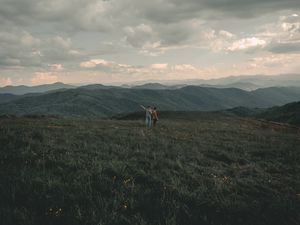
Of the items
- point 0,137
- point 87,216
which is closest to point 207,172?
point 87,216

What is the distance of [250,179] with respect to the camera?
14328 mm

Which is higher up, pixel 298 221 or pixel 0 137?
pixel 0 137

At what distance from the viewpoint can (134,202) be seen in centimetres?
1044

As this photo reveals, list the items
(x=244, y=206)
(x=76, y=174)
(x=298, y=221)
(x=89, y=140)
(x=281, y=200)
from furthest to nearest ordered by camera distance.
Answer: (x=89, y=140) < (x=76, y=174) < (x=281, y=200) < (x=244, y=206) < (x=298, y=221)

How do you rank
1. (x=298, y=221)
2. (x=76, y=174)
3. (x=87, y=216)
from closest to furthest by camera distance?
(x=87, y=216) < (x=298, y=221) < (x=76, y=174)

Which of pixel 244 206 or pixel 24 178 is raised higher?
pixel 24 178

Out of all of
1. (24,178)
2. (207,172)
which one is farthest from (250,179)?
(24,178)

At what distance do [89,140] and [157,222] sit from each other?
12430 millimetres

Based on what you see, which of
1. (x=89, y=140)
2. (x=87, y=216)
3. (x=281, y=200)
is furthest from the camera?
(x=89, y=140)

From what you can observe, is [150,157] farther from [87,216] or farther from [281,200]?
[87,216]

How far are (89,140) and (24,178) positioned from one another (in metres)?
9.41

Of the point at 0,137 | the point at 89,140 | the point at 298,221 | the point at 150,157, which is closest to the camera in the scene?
the point at 298,221

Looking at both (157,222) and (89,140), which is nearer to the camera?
(157,222)

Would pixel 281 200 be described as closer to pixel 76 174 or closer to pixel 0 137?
pixel 76 174
